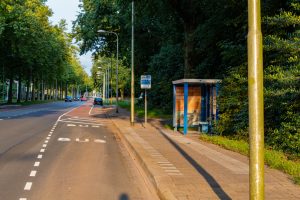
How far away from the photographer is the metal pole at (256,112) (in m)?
4.97

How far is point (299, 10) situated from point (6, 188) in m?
10.0

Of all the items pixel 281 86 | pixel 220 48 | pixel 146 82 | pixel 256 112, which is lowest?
pixel 256 112

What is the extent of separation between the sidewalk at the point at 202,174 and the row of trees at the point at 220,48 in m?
2.01

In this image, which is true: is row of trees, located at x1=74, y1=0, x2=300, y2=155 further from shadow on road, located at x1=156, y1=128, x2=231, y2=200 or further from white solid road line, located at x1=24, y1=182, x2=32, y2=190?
white solid road line, located at x1=24, y1=182, x2=32, y2=190

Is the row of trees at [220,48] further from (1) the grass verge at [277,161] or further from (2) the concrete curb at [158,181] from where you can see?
(2) the concrete curb at [158,181]

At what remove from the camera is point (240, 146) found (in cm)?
1388

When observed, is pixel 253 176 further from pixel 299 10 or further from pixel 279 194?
pixel 299 10

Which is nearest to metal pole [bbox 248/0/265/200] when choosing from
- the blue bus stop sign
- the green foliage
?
the green foliage

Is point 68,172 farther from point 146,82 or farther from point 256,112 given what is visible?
point 146,82

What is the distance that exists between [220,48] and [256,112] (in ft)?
54.0

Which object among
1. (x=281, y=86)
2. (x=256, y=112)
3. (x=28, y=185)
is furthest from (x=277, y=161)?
(x=256, y=112)

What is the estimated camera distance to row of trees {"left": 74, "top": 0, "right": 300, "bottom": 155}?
1280 centimetres

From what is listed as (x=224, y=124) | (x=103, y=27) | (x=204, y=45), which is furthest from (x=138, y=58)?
(x=224, y=124)

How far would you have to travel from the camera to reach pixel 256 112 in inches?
196
